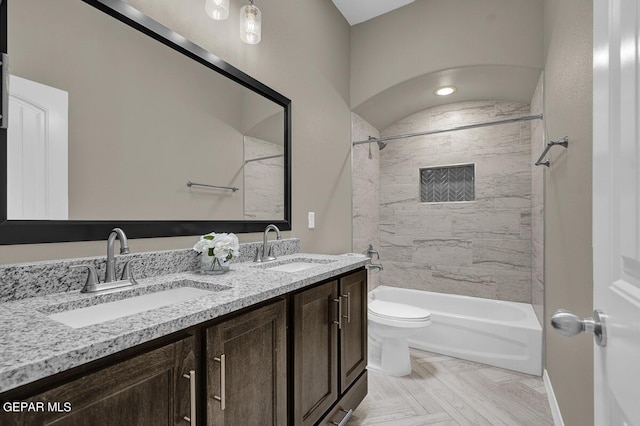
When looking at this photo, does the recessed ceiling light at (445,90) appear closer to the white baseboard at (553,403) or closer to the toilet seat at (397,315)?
the toilet seat at (397,315)

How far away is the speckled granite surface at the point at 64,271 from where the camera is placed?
0.86 m

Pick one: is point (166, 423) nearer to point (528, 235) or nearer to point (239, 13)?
point (239, 13)

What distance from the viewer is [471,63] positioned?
240 centimetres

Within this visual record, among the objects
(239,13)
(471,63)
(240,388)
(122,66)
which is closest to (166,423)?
(240,388)

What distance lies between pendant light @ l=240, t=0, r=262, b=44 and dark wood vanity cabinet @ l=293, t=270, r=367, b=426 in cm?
135

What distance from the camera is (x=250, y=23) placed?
1.65m

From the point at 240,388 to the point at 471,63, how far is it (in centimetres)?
263

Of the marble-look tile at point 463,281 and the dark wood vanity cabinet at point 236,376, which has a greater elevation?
the dark wood vanity cabinet at point 236,376

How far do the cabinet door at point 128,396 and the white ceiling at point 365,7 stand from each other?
2897 mm

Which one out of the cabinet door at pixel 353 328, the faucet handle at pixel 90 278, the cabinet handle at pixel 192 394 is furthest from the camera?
the cabinet door at pixel 353 328

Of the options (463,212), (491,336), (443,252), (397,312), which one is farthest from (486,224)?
(397,312)

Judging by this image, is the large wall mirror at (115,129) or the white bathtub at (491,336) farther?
the white bathtub at (491,336)

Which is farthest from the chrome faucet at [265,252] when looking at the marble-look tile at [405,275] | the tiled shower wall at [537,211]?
the marble-look tile at [405,275]

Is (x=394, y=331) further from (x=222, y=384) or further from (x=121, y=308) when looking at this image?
(x=121, y=308)
